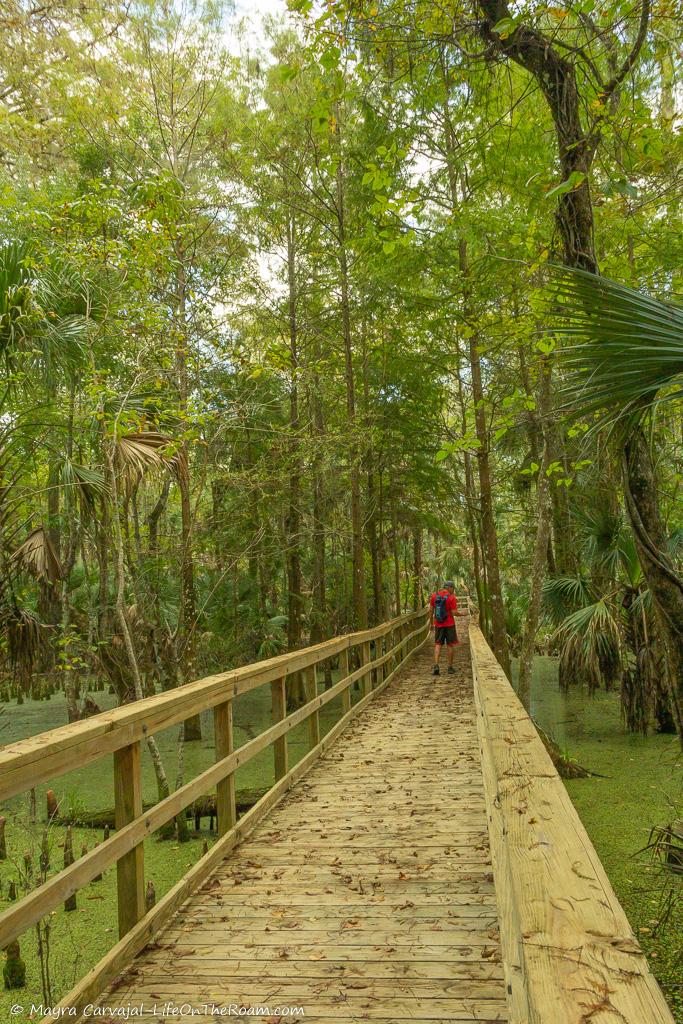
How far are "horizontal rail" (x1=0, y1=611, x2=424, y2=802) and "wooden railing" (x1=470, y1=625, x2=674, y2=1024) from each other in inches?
60.1

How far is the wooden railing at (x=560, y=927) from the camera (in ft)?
3.17

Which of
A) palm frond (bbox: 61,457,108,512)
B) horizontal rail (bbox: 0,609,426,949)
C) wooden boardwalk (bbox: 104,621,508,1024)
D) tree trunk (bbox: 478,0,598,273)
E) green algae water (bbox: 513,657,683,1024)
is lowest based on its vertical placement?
green algae water (bbox: 513,657,683,1024)

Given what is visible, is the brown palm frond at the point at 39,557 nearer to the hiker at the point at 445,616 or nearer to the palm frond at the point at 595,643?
the hiker at the point at 445,616

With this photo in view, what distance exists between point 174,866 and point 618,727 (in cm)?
861

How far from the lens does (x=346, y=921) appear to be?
321 centimetres

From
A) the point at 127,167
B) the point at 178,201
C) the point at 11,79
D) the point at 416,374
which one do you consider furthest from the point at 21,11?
the point at 416,374

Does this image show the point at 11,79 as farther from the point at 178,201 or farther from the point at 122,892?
the point at 122,892

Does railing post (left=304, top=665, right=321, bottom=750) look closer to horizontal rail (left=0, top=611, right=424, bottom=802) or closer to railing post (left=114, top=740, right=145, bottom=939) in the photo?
horizontal rail (left=0, top=611, right=424, bottom=802)

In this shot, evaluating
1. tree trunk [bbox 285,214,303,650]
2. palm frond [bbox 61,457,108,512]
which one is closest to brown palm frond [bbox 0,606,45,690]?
palm frond [bbox 61,457,108,512]

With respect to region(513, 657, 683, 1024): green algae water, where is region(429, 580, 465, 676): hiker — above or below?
above

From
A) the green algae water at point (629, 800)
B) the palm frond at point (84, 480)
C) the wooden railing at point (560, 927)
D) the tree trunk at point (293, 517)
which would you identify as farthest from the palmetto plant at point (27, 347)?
the green algae water at point (629, 800)

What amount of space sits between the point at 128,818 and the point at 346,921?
118 cm

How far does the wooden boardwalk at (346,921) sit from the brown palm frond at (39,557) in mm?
5364

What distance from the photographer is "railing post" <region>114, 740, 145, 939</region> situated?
2.88 metres
